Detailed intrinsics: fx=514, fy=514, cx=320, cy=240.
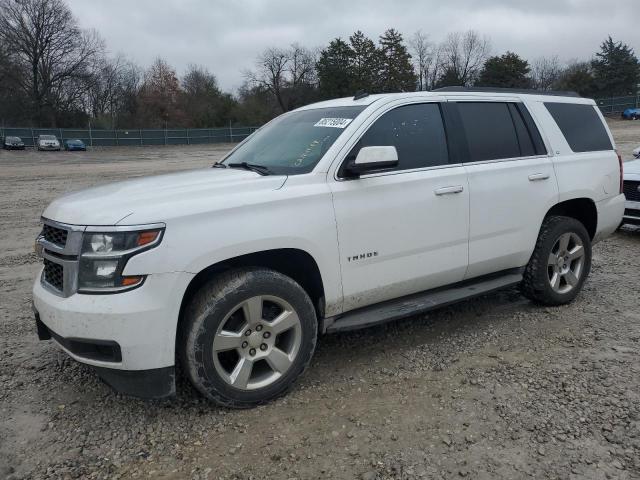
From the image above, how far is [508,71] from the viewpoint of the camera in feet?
224

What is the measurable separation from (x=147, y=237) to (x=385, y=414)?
1728 millimetres

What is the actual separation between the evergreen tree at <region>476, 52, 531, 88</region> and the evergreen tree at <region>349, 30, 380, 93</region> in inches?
609

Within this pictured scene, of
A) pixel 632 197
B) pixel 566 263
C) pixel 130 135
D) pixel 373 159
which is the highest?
pixel 130 135

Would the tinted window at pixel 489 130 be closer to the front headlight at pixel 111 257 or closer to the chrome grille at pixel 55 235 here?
the front headlight at pixel 111 257

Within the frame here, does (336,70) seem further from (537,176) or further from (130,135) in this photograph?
(537,176)

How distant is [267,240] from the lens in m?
3.04

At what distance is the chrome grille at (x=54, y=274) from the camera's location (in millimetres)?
2902

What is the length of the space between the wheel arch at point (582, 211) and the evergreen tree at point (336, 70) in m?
68.7

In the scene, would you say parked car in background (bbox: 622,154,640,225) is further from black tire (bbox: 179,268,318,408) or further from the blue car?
the blue car

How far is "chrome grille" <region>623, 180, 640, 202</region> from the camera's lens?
23.7 feet

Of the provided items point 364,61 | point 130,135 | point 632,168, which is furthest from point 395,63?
point 632,168

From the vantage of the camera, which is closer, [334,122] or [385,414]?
[385,414]

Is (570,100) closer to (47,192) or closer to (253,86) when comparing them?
(47,192)

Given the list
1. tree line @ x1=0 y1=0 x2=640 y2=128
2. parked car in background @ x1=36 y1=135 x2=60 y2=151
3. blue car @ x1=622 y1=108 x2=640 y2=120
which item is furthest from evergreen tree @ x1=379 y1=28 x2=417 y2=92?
parked car in background @ x1=36 y1=135 x2=60 y2=151
